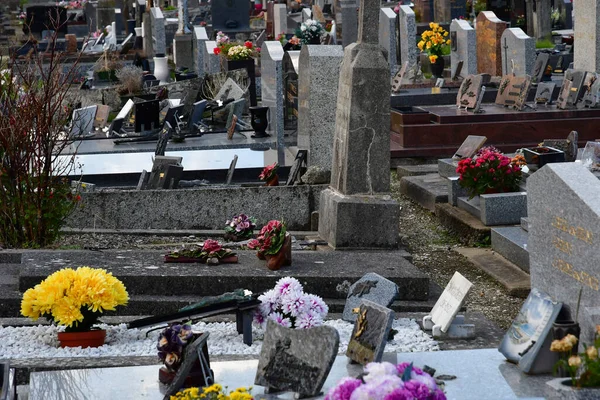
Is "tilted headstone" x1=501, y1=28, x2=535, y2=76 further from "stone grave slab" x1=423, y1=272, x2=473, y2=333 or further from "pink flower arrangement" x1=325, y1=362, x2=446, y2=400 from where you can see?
"pink flower arrangement" x1=325, y1=362, x2=446, y2=400

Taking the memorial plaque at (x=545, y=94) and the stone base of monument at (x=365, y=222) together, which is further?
the memorial plaque at (x=545, y=94)

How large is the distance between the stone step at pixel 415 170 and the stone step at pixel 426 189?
0.46 metres

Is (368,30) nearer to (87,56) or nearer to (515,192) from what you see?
(515,192)

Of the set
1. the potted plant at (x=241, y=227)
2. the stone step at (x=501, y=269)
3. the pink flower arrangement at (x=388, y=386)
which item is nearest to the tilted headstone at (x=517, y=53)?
the stone step at (x=501, y=269)

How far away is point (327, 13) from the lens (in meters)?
38.9

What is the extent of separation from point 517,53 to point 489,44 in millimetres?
2301

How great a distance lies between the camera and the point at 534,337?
630 cm

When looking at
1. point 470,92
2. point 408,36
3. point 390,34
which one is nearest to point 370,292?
point 470,92

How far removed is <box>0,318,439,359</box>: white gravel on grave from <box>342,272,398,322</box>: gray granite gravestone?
104 mm

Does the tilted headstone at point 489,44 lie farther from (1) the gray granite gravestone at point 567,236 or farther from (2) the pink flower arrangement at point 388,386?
(2) the pink flower arrangement at point 388,386

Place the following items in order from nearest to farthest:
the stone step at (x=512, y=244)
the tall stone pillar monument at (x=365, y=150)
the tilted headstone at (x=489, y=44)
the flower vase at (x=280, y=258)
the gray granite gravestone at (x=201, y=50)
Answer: the flower vase at (x=280, y=258) < the tall stone pillar monument at (x=365, y=150) < the stone step at (x=512, y=244) < the tilted headstone at (x=489, y=44) < the gray granite gravestone at (x=201, y=50)

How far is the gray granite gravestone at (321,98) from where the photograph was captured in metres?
13.0

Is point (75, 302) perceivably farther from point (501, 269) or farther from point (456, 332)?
point (501, 269)

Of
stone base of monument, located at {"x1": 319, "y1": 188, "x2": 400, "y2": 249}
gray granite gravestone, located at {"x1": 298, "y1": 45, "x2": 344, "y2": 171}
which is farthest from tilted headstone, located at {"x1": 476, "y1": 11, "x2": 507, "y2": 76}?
stone base of monument, located at {"x1": 319, "y1": 188, "x2": 400, "y2": 249}
